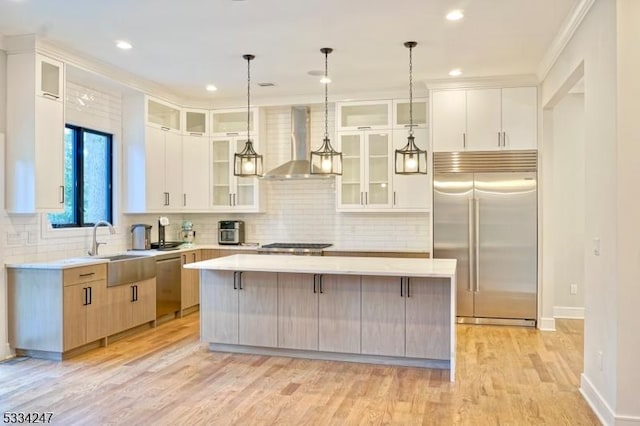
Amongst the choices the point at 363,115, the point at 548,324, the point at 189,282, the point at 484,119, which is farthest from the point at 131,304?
the point at 548,324

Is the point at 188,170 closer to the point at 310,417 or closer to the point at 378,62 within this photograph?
the point at 378,62

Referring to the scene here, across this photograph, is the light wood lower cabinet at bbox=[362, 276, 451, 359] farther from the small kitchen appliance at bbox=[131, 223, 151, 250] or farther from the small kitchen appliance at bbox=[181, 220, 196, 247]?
the small kitchen appliance at bbox=[181, 220, 196, 247]

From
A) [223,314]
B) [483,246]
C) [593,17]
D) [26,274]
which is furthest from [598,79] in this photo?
[26,274]

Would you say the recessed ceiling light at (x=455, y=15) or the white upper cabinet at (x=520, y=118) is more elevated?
the recessed ceiling light at (x=455, y=15)

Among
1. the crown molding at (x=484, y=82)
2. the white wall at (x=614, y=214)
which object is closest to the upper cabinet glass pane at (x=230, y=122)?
the crown molding at (x=484, y=82)

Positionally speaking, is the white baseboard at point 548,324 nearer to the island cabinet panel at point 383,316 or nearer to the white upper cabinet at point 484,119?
the white upper cabinet at point 484,119

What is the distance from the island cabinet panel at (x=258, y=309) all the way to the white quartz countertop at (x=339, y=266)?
0.55 feet

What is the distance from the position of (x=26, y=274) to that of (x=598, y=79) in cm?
492

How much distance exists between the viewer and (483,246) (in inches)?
239

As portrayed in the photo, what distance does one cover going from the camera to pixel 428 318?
436cm

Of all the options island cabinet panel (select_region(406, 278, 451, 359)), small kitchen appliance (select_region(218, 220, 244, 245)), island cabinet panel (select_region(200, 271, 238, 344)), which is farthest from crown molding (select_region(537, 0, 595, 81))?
small kitchen appliance (select_region(218, 220, 244, 245))

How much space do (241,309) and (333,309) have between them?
0.90m

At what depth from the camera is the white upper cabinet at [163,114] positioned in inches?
254

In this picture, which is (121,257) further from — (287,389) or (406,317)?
(406,317)
